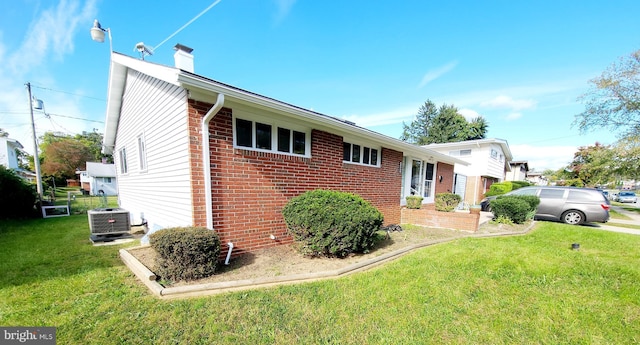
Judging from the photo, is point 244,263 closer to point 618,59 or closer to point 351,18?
point 351,18

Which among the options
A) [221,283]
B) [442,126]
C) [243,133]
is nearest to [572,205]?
[243,133]

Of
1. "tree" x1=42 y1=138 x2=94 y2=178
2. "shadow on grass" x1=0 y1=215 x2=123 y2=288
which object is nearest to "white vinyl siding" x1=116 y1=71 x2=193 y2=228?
"shadow on grass" x1=0 y1=215 x2=123 y2=288

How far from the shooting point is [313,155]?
18.7 feet

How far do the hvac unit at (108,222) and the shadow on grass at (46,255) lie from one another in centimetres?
39

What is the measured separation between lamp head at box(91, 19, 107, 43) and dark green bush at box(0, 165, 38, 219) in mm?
8674

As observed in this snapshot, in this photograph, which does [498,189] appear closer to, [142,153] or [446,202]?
[446,202]

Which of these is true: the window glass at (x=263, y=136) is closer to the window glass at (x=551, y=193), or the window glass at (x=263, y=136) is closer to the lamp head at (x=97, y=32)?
the lamp head at (x=97, y=32)

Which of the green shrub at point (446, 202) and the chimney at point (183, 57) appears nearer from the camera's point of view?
the chimney at point (183, 57)

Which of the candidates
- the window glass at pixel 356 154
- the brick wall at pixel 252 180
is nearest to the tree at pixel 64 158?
the brick wall at pixel 252 180

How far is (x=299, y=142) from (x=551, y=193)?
37.5ft

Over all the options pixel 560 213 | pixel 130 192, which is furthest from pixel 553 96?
pixel 130 192

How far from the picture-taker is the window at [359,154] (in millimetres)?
6764

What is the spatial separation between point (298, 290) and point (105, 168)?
37.6m
